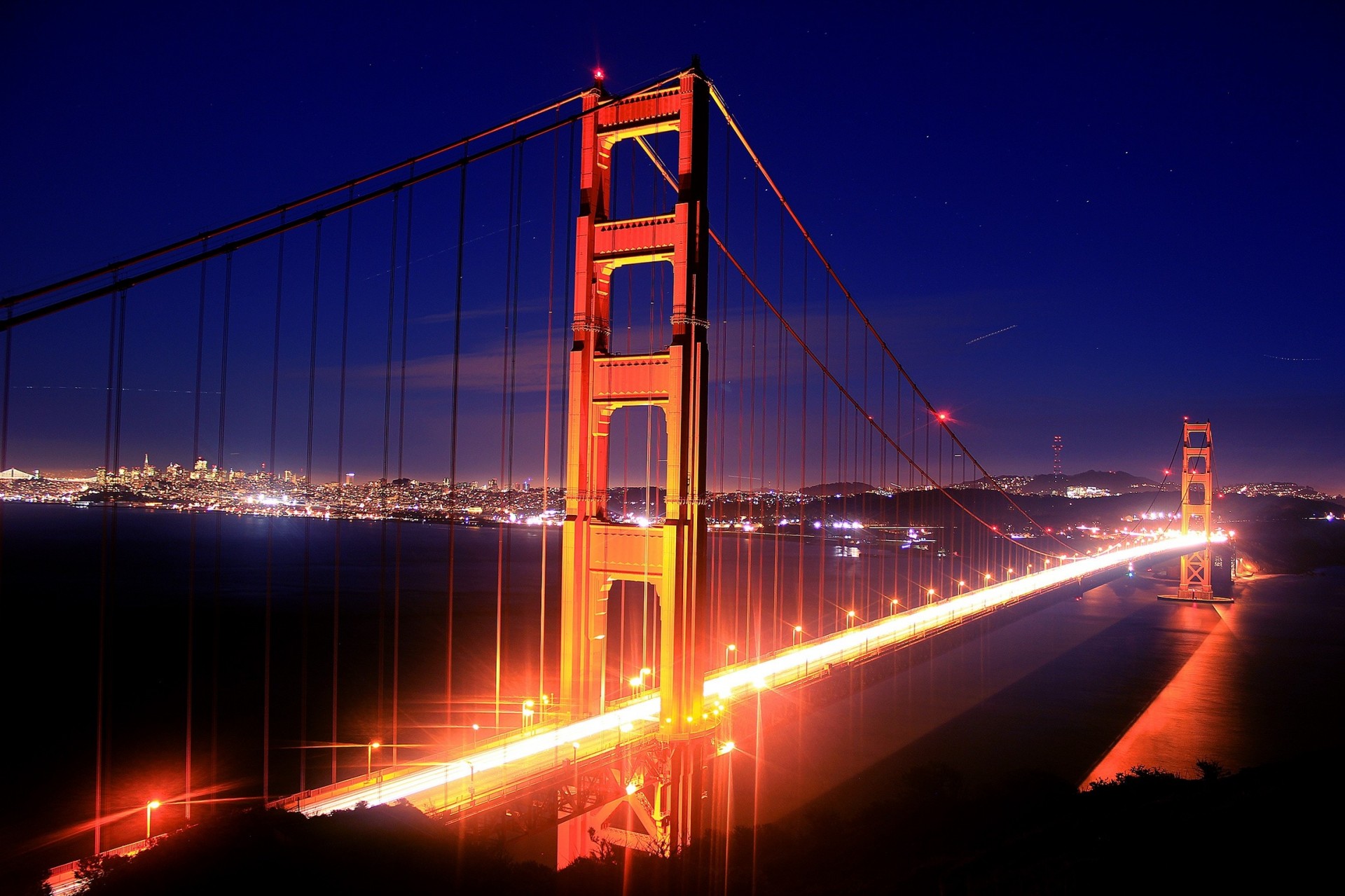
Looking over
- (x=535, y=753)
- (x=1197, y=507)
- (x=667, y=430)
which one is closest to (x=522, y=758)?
(x=535, y=753)

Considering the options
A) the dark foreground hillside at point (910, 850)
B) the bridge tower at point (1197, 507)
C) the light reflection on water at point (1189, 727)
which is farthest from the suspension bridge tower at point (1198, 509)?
the dark foreground hillside at point (910, 850)

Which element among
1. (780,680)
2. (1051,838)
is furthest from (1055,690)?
(1051,838)

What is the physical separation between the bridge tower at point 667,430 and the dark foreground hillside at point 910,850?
2017 mm

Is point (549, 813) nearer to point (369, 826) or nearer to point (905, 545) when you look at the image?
point (369, 826)

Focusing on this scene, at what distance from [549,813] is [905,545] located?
114 m

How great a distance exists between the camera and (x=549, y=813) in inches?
361

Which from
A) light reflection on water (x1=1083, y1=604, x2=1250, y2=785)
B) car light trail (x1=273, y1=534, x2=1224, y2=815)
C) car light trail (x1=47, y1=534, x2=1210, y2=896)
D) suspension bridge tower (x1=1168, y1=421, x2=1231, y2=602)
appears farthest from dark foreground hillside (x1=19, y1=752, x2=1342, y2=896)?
suspension bridge tower (x1=1168, y1=421, x2=1231, y2=602)

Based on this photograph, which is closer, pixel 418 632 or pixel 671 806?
pixel 671 806

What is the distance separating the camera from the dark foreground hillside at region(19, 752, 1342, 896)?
20.7 feet

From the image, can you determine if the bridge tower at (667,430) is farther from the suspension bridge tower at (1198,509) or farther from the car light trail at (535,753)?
the suspension bridge tower at (1198,509)

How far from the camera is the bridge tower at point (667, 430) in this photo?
11156mm

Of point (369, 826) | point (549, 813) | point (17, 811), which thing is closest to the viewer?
point (369, 826)

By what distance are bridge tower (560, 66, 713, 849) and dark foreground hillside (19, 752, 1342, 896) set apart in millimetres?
2017

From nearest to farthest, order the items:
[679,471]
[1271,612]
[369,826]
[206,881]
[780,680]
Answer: [206,881] → [369,826] → [679,471] → [780,680] → [1271,612]
